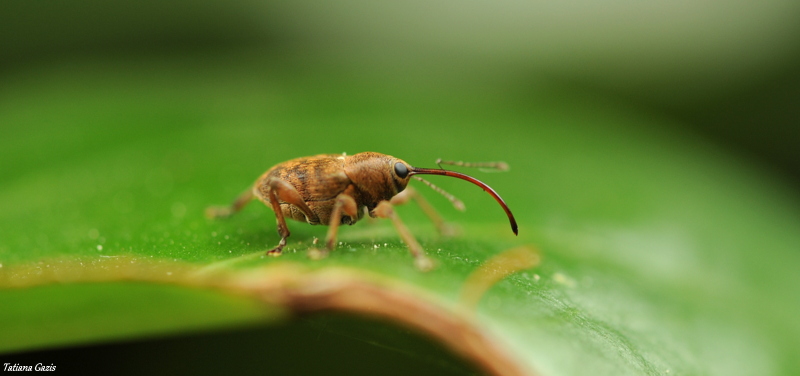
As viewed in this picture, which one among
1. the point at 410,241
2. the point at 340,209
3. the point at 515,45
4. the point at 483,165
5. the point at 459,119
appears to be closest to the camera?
the point at 410,241

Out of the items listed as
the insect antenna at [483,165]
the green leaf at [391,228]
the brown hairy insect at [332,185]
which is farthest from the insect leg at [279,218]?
the insect antenna at [483,165]

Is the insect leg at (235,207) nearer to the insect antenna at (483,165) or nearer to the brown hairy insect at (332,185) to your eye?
the brown hairy insect at (332,185)

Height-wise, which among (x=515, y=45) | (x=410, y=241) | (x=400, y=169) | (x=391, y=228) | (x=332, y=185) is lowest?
(x=391, y=228)

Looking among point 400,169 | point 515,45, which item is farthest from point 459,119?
point 400,169

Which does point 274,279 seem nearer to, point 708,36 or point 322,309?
point 322,309

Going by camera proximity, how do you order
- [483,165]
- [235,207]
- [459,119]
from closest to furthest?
[483,165]
[235,207]
[459,119]

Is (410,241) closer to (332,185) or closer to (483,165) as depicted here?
(332,185)
